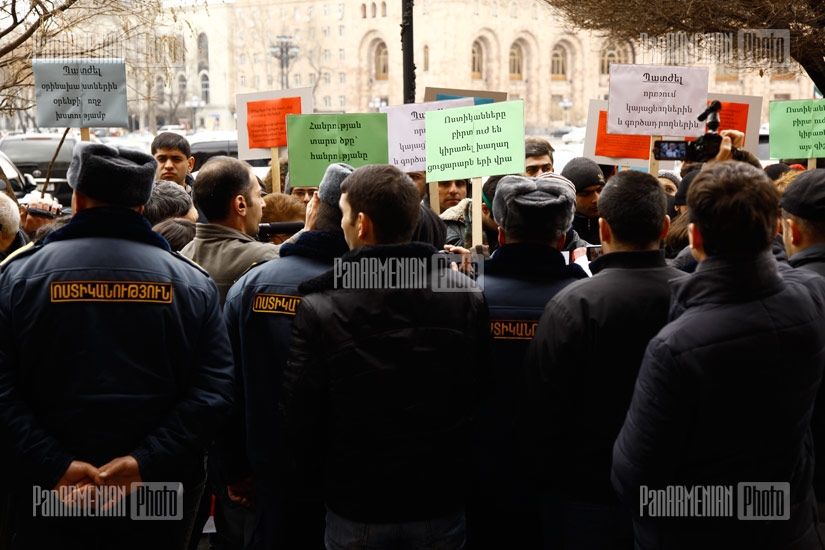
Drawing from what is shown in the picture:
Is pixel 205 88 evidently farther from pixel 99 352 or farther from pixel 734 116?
pixel 99 352

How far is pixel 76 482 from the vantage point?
265 centimetres

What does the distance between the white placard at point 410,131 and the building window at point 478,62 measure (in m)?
58.5

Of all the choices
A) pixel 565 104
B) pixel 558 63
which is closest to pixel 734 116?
pixel 565 104

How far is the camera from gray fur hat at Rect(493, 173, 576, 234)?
2.96m

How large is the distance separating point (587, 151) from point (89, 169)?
4051 millimetres

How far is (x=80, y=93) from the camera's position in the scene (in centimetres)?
562

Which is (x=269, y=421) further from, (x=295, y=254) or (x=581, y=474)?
(x=581, y=474)

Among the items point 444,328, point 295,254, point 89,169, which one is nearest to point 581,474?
point 444,328

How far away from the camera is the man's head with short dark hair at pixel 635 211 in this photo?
8.91 feet

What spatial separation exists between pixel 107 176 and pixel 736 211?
5.88ft

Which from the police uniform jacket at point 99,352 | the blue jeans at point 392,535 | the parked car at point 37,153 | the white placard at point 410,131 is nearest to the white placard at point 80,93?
the white placard at point 410,131

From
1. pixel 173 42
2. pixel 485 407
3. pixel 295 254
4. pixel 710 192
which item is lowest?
pixel 485 407

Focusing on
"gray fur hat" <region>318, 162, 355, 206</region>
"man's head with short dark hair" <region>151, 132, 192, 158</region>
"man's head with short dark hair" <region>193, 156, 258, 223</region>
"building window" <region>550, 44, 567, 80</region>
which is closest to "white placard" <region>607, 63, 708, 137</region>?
"man's head with short dark hair" <region>193, 156, 258, 223</region>

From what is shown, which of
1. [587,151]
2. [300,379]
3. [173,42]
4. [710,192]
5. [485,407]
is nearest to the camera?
[710,192]
